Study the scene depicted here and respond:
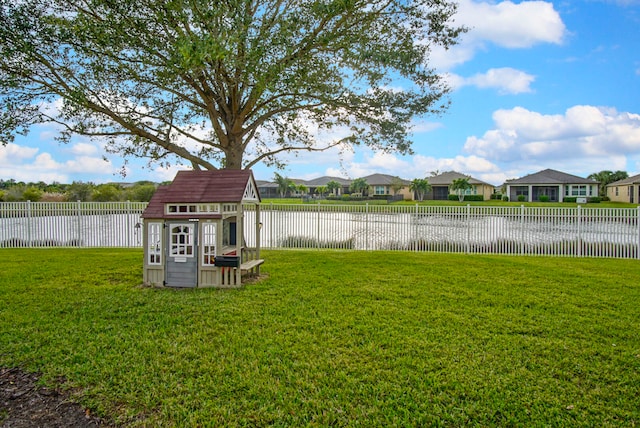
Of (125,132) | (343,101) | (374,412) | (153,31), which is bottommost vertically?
(374,412)

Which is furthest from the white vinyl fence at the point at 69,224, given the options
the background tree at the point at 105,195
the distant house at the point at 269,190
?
the distant house at the point at 269,190

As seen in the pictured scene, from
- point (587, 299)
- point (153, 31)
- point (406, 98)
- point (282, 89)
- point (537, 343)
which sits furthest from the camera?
point (406, 98)

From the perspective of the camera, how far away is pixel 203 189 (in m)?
6.41

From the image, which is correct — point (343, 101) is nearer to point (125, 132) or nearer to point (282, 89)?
point (282, 89)

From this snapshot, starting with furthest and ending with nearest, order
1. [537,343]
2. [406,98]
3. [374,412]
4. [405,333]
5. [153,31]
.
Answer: [406,98], [153,31], [405,333], [537,343], [374,412]

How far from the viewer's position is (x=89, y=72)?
7977 mm

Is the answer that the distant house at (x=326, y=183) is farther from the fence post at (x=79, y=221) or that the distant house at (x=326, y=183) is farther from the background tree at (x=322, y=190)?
the fence post at (x=79, y=221)

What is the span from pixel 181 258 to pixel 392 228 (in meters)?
7.14

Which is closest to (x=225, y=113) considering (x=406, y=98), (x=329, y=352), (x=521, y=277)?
(x=406, y=98)

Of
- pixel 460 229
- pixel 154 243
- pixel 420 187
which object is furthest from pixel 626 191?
pixel 154 243

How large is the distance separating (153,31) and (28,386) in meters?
6.59

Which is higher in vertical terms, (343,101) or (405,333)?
(343,101)

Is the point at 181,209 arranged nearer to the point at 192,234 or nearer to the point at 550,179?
the point at 192,234

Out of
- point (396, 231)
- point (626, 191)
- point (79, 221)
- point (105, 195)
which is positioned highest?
point (626, 191)
